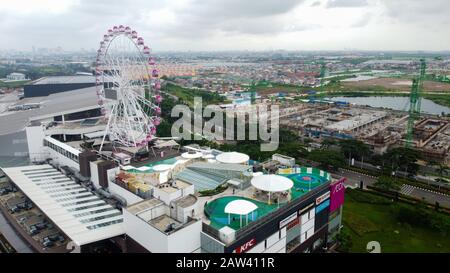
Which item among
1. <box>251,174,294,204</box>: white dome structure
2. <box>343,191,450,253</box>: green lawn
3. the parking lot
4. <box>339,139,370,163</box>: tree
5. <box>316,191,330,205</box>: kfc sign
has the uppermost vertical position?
<box>251,174,294,204</box>: white dome structure

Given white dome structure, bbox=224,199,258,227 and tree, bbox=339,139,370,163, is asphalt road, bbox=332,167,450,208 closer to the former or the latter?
tree, bbox=339,139,370,163

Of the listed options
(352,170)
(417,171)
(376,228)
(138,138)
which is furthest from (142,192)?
(417,171)

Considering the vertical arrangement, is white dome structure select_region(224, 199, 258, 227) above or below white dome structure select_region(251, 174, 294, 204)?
below

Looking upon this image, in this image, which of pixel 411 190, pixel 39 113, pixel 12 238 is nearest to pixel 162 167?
pixel 12 238

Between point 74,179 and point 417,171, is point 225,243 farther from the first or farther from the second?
point 417,171

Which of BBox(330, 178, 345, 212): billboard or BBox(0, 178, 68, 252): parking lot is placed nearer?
BBox(0, 178, 68, 252): parking lot

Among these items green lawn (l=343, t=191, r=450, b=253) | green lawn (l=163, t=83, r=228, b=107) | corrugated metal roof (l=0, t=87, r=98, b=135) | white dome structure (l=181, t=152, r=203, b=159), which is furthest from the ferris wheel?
green lawn (l=163, t=83, r=228, b=107)

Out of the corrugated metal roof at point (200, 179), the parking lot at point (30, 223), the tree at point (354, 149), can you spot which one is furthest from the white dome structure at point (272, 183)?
the tree at point (354, 149)
